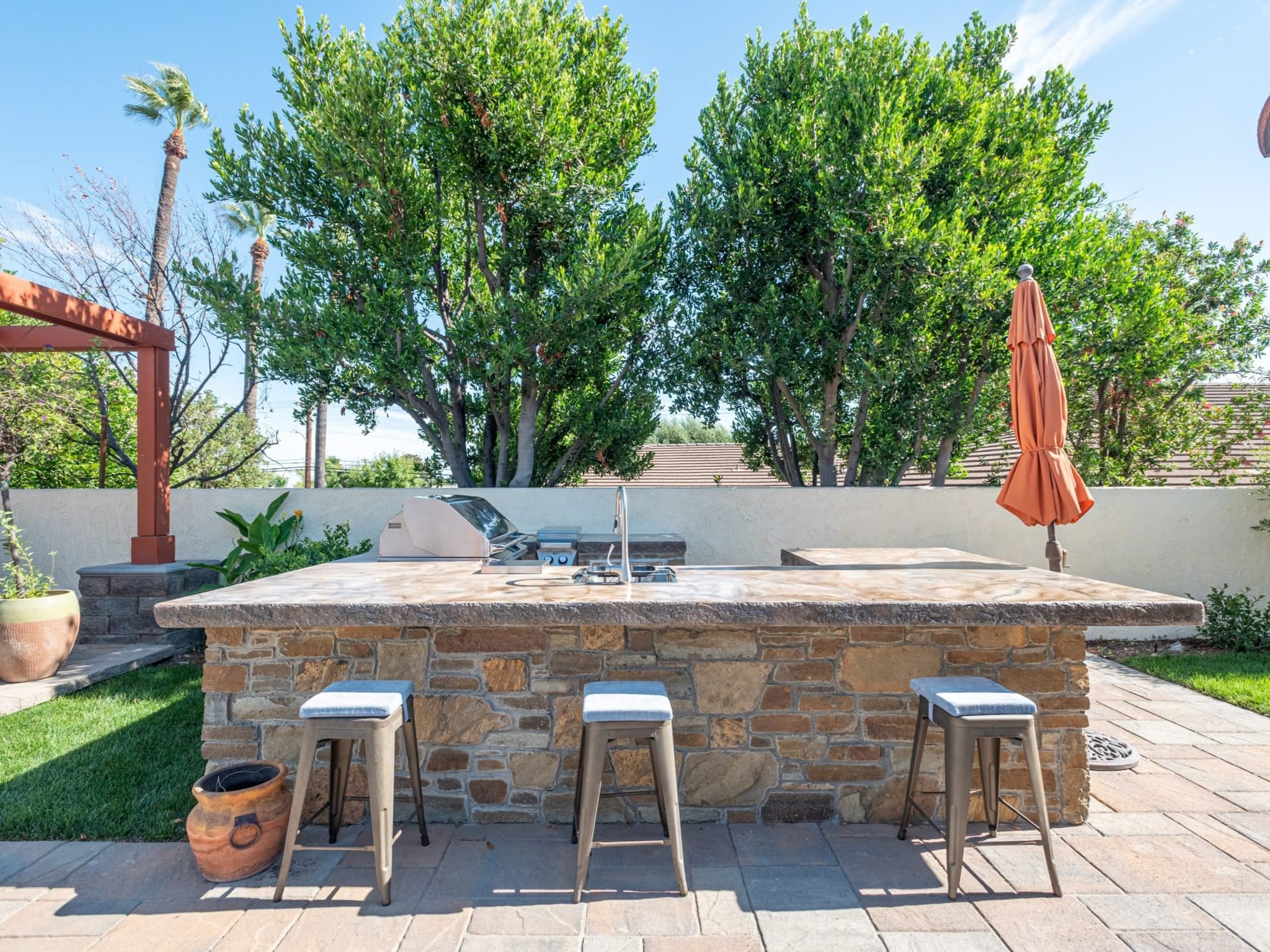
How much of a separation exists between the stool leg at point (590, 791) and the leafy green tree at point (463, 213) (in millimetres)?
4685

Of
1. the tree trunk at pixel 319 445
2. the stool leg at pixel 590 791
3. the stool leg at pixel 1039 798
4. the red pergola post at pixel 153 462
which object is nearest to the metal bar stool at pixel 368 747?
the stool leg at pixel 590 791

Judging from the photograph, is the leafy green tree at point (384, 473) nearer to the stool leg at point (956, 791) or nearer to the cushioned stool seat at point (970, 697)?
the cushioned stool seat at point (970, 697)

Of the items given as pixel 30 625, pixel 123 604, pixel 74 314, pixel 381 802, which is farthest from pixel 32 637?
pixel 381 802

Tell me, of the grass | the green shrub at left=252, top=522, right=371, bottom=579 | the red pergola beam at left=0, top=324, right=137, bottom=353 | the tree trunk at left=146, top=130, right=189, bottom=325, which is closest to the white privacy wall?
the green shrub at left=252, top=522, right=371, bottom=579

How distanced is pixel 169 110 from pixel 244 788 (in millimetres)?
12733

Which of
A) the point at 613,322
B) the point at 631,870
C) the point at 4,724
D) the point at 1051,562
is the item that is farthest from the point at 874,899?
the point at 613,322

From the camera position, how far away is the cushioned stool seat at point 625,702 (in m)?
2.29

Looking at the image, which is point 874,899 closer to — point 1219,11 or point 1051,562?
point 1051,562

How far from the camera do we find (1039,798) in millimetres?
2336

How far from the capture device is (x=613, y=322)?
694cm

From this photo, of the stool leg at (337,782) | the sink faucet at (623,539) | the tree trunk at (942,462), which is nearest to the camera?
the stool leg at (337,782)

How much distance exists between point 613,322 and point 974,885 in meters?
5.66

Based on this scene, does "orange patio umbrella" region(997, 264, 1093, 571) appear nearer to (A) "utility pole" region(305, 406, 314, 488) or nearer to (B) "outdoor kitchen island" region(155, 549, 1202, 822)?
(B) "outdoor kitchen island" region(155, 549, 1202, 822)

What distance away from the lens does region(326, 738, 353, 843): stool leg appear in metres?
2.74
